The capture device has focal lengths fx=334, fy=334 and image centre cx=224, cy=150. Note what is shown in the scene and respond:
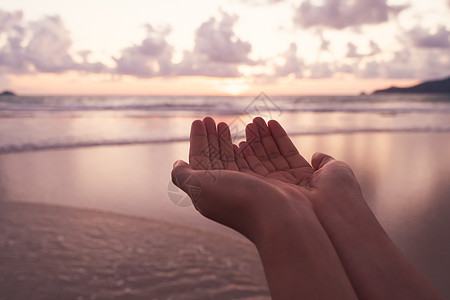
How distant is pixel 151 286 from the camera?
176 centimetres

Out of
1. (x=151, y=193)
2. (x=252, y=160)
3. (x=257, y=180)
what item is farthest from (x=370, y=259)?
(x=151, y=193)

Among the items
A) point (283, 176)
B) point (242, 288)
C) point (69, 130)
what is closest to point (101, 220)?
point (242, 288)

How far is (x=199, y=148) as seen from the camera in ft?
5.97

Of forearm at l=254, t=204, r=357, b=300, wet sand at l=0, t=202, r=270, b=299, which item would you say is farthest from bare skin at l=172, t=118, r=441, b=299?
wet sand at l=0, t=202, r=270, b=299

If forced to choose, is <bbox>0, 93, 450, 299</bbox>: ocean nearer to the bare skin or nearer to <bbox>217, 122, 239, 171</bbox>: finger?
<bbox>217, 122, 239, 171</bbox>: finger

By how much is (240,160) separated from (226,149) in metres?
0.11

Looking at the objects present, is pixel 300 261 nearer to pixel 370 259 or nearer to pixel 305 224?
pixel 305 224

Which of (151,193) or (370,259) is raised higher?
(370,259)

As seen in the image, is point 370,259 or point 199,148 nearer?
point 370,259

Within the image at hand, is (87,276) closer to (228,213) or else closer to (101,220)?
(101,220)

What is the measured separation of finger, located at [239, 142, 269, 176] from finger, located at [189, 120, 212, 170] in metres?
0.28

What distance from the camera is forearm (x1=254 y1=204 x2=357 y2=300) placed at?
1104mm

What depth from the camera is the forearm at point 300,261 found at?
1.10 meters

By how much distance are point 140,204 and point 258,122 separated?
54.4 inches
